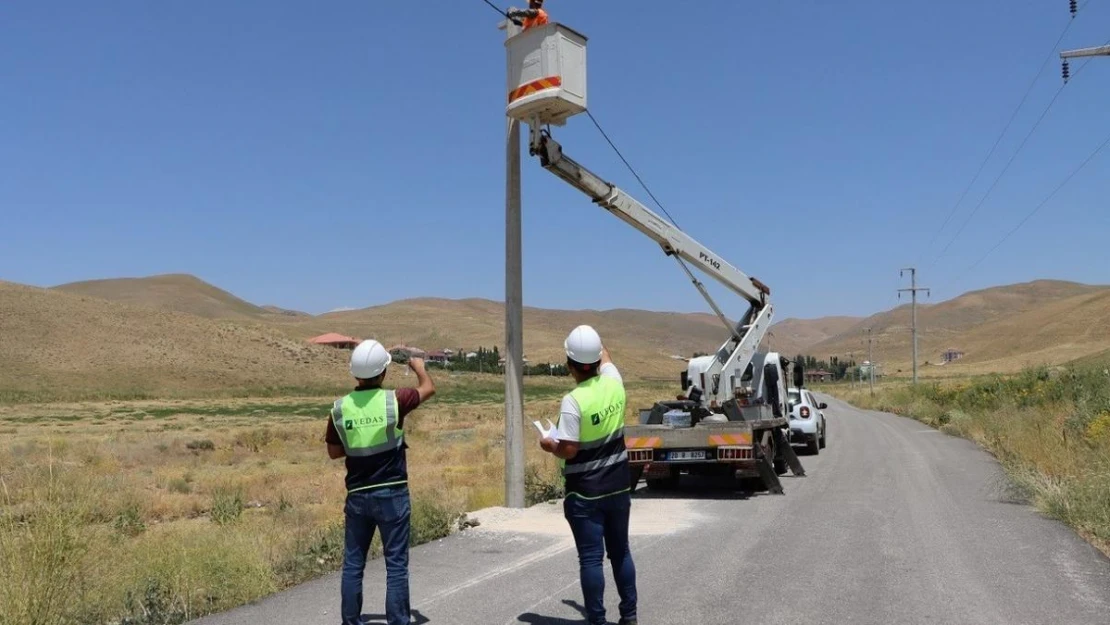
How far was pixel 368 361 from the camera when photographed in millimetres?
5516

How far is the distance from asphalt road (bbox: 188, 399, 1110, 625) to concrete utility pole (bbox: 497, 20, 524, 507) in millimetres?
759

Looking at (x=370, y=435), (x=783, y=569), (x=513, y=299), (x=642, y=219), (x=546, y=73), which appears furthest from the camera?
(x=642, y=219)

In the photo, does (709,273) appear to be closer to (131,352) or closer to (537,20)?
(537,20)

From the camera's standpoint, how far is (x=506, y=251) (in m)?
11.6

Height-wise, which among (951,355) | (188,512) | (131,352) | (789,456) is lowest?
(188,512)

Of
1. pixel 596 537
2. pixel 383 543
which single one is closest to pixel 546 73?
pixel 383 543

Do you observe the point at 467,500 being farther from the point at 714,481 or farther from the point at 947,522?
the point at 947,522

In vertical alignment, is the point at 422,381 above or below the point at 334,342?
below

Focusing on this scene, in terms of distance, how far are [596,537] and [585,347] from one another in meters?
1.13

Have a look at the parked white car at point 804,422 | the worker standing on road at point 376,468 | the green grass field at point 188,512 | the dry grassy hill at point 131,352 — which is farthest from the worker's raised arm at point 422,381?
the dry grassy hill at point 131,352

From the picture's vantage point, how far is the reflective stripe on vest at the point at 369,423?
5.46 meters

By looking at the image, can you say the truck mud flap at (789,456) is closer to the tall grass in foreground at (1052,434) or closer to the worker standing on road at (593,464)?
the tall grass in foreground at (1052,434)

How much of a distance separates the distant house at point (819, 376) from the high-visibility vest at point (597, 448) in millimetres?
168855

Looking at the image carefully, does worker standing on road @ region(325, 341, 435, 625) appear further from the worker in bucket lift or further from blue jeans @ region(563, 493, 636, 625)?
the worker in bucket lift
